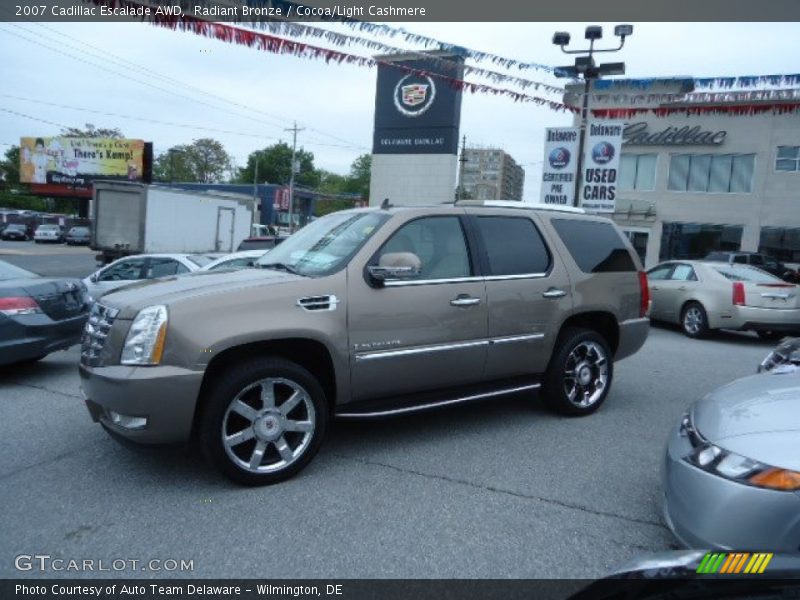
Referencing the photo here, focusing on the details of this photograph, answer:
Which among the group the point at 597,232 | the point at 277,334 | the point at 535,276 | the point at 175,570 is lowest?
the point at 175,570

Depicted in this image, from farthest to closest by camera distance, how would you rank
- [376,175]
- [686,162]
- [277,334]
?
[376,175] → [686,162] → [277,334]

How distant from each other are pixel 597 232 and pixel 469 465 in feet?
8.94

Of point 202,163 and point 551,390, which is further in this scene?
point 202,163

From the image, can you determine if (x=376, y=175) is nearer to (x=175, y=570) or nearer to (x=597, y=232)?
(x=597, y=232)

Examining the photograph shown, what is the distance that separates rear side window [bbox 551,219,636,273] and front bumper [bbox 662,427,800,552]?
9.23 feet

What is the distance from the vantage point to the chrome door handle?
4.53 m

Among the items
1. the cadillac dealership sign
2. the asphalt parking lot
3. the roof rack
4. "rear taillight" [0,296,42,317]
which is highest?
the cadillac dealership sign

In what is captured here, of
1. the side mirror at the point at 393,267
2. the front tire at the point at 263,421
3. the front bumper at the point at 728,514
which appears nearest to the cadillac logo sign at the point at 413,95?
the side mirror at the point at 393,267

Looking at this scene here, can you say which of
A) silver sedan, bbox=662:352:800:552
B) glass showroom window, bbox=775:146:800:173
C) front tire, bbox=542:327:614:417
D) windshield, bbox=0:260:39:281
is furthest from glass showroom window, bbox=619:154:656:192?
silver sedan, bbox=662:352:800:552

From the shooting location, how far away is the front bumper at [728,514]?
245cm

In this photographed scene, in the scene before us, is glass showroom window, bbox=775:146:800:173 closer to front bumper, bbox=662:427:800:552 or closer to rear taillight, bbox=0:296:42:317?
front bumper, bbox=662:427:800:552

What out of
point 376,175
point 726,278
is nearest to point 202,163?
point 376,175

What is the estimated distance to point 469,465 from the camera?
425 centimetres

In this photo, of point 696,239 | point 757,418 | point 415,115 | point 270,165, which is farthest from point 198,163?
point 757,418
